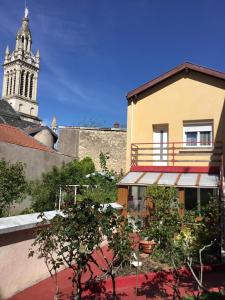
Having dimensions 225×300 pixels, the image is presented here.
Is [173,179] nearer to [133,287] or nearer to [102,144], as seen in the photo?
[133,287]

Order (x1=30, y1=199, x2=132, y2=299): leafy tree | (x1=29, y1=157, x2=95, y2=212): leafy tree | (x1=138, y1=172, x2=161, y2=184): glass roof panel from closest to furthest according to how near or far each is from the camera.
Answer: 1. (x1=30, y1=199, x2=132, y2=299): leafy tree
2. (x1=138, y1=172, x2=161, y2=184): glass roof panel
3. (x1=29, y1=157, x2=95, y2=212): leafy tree

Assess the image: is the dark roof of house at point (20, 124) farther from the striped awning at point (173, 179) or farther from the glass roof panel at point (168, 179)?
the glass roof panel at point (168, 179)

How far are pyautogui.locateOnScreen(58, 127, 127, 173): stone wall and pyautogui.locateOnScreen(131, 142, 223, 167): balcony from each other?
44.9 ft

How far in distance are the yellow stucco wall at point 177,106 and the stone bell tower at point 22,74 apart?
9264 centimetres

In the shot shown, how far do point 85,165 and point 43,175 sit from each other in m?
5.51

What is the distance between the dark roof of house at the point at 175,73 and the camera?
17.7 metres

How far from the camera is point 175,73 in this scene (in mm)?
18781

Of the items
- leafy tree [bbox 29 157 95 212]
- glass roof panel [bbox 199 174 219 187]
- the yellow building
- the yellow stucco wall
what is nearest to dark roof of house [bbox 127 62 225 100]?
the yellow building

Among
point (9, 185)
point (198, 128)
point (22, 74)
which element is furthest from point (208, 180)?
point (22, 74)

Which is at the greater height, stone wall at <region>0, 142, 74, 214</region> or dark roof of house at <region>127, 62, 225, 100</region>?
dark roof of house at <region>127, 62, 225, 100</region>

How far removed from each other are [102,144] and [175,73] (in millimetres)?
15565

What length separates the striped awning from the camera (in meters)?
15.3

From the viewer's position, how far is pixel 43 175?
2433 cm

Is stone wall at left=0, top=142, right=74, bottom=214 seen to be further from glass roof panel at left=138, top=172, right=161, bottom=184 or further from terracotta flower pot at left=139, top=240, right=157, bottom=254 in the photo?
terracotta flower pot at left=139, top=240, right=157, bottom=254
